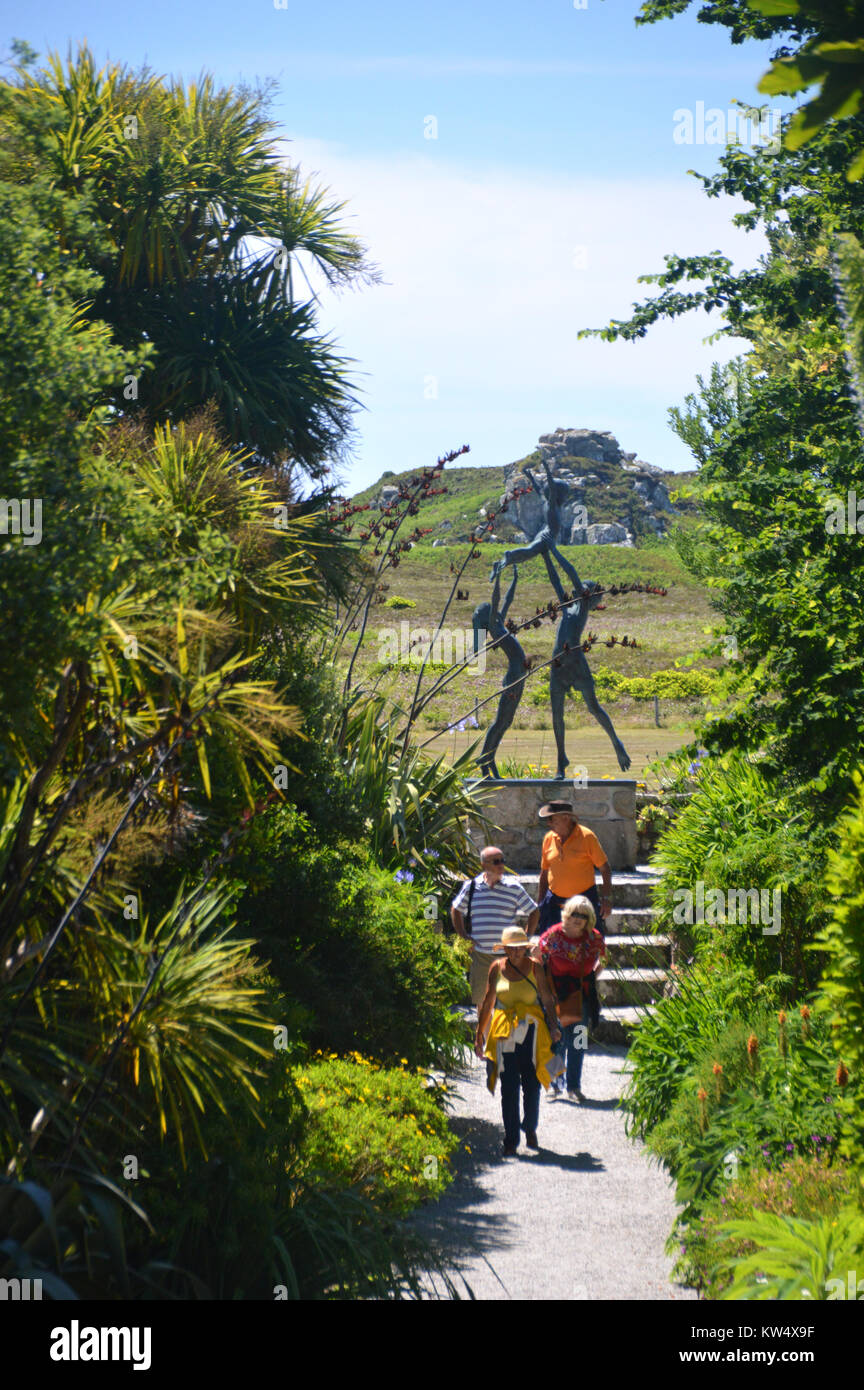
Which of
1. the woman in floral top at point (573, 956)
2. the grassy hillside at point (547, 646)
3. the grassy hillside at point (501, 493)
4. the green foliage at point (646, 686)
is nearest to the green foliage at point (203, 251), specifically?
the grassy hillside at point (547, 646)

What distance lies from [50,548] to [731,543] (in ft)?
14.1

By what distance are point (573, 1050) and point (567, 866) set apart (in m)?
1.18

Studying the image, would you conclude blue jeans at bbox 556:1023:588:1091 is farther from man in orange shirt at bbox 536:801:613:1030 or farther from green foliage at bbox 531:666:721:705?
green foliage at bbox 531:666:721:705

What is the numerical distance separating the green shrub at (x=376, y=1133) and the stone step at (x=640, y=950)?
3931 mm

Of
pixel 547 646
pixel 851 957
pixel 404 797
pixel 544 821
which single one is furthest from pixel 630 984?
pixel 547 646

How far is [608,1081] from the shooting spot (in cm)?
764

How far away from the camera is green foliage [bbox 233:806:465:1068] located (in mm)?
5781

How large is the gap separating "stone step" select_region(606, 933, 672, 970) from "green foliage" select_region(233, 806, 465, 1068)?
301 cm

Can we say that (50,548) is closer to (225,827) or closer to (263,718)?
(263,718)

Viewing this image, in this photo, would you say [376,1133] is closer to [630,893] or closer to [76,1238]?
[76,1238]

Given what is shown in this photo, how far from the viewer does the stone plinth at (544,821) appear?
11.1m

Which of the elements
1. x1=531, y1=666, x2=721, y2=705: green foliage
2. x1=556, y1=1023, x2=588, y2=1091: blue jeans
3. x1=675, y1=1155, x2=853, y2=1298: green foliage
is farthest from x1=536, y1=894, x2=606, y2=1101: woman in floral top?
x1=531, y1=666, x2=721, y2=705: green foliage

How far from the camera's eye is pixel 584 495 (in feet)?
306
